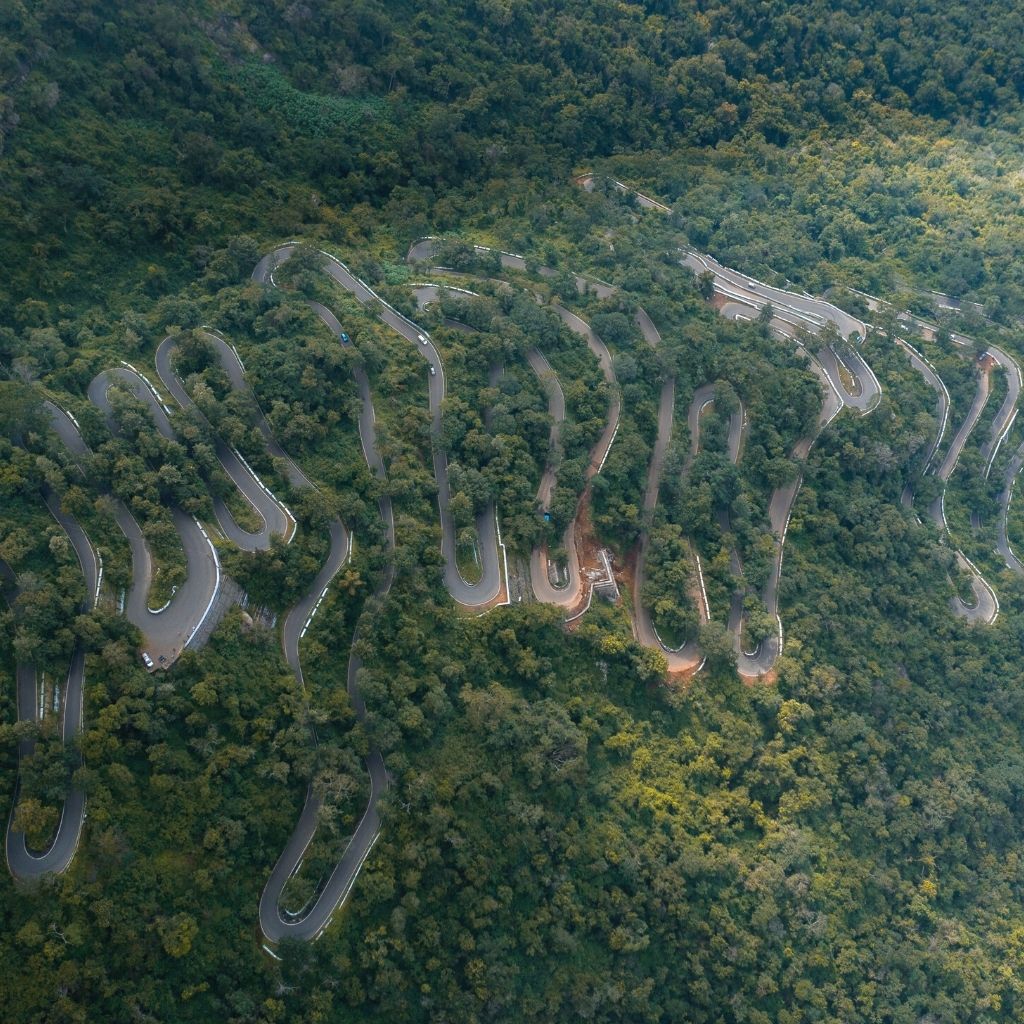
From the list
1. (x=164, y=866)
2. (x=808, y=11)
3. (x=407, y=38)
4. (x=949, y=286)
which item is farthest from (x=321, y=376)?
(x=808, y=11)

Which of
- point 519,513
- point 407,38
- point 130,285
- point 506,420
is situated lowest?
point 519,513

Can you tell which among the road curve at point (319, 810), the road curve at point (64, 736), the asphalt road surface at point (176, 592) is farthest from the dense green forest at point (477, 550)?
the asphalt road surface at point (176, 592)

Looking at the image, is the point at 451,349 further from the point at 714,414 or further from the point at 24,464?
the point at 24,464

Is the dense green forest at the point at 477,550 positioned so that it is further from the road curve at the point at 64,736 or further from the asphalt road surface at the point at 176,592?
the asphalt road surface at the point at 176,592

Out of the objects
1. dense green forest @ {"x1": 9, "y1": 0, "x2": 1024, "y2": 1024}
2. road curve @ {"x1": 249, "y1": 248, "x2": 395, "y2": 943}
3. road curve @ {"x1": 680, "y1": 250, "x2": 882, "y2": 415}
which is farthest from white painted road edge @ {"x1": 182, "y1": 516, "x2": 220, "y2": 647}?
road curve @ {"x1": 680, "y1": 250, "x2": 882, "y2": 415}

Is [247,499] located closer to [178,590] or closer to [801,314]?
[178,590]

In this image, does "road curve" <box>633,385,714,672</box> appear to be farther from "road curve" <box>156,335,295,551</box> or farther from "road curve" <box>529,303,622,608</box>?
"road curve" <box>156,335,295,551</box>
